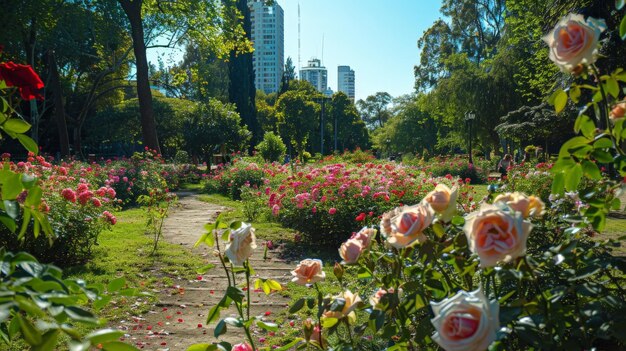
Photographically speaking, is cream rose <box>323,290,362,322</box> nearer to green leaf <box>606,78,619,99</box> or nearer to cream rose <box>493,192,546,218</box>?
cream rose <box>493,192,546,218</box>

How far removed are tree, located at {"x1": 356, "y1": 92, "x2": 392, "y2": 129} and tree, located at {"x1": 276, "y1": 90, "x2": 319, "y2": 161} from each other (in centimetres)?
4595

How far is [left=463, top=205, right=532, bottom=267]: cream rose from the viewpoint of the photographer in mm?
1055

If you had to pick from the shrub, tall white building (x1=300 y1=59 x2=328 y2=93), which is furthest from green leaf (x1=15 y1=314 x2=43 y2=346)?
tall white building (x1=300 y1=59 x2=328 y2=93)

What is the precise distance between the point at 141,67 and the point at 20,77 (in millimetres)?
17251

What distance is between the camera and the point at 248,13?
30.7 metres

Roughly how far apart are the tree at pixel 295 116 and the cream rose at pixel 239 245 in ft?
135

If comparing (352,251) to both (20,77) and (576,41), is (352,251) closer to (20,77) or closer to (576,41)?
(576,41)

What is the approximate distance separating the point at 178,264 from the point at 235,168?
10145 millimetres

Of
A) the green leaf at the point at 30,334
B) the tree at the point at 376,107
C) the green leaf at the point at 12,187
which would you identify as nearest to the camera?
the green leaf at the point at 30,334

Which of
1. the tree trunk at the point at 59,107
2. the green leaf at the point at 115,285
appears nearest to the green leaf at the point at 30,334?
the green leaf at the point at 115,285

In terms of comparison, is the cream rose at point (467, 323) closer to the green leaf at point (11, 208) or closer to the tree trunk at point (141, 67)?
the green leaf at point (11, 208)

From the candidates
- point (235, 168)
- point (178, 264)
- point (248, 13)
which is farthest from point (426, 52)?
point (178, 264)

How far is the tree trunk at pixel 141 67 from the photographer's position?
17375mm

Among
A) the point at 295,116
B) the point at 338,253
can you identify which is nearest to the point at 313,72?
the point at 295,116
